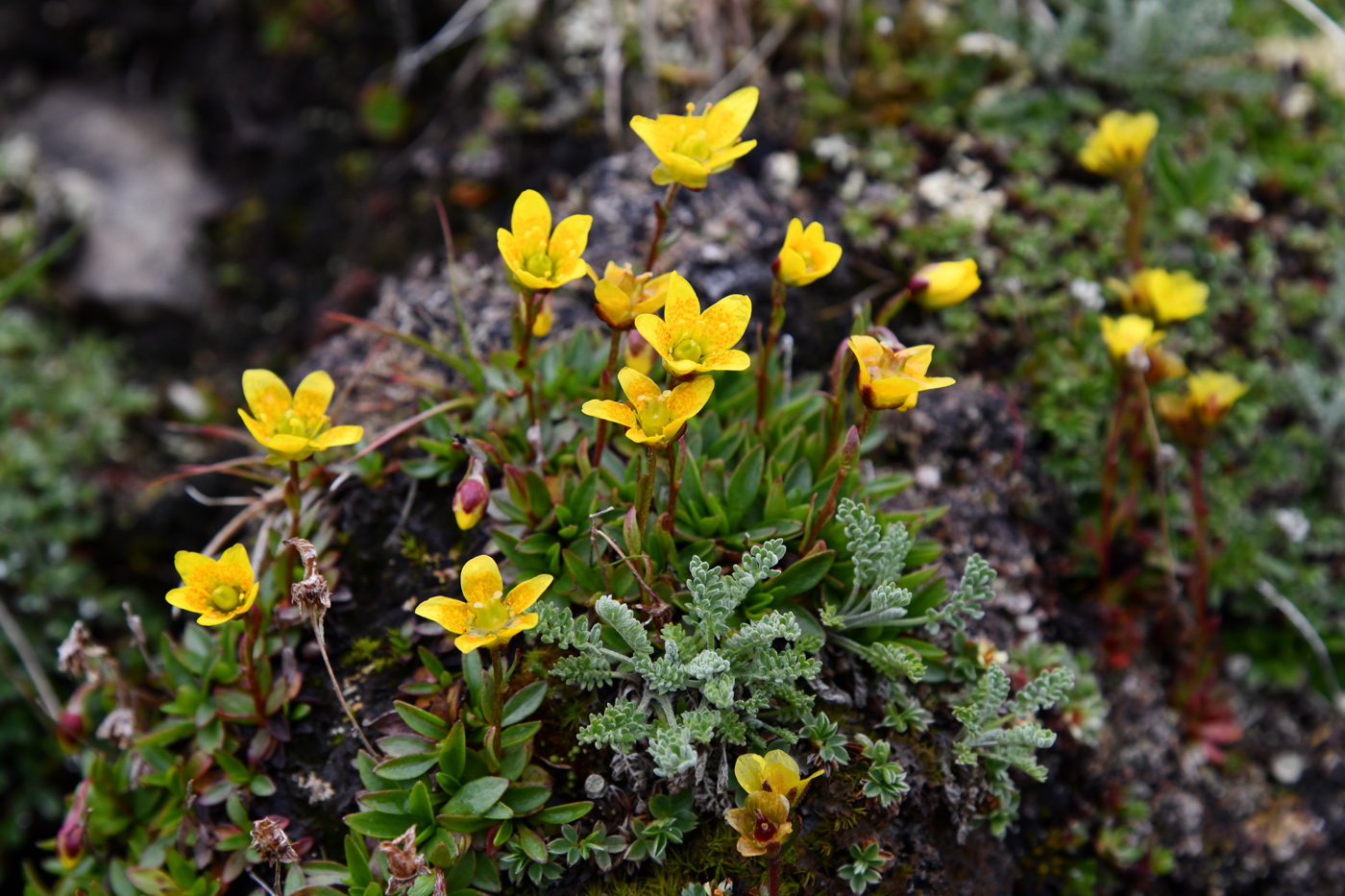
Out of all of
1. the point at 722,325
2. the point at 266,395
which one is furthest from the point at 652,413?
the point at 266,395

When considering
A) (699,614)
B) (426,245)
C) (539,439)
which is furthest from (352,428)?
(426,245)

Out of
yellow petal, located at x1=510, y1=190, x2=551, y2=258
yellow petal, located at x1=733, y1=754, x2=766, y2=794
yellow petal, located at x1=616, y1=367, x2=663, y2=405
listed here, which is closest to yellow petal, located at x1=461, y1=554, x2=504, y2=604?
yellow petal, located at x1=616, y1=367, x2=663, y2=405

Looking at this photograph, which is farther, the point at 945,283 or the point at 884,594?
the point at 945,283

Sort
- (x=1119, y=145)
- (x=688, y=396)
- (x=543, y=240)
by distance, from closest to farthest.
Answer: (x=688, y=396) < (x=543, y=240) < (x=1119, y=145)

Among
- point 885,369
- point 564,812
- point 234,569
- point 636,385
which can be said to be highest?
point 636,385

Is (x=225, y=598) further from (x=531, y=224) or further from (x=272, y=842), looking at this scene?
(x=531, y=224)

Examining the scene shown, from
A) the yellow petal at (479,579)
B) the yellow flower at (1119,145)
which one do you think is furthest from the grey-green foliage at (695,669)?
the yellow flower at (1119,145)
